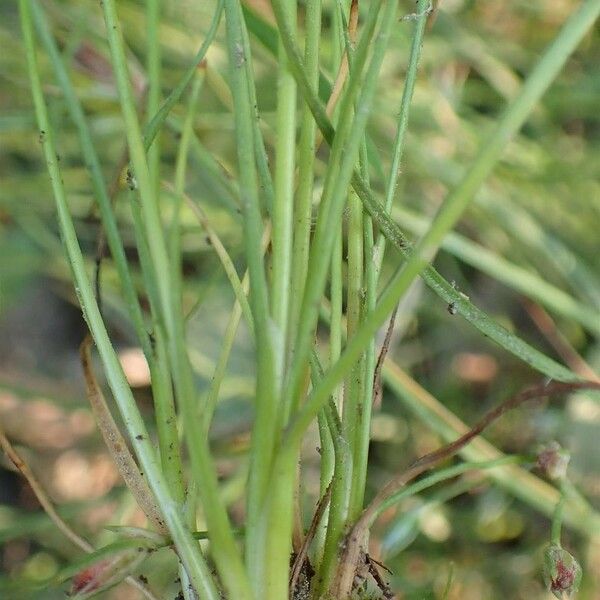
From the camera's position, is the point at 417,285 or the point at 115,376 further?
the point at 417,285

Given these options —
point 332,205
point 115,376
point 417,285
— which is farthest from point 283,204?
point 417,285

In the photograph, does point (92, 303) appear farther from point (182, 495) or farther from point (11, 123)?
point (11, 123)

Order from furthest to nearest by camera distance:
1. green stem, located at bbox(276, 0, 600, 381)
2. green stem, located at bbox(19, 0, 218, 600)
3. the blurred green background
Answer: the blurred green background < green stem, located at bbox(19, 0, 218, 600) < green stem, located at bbox(276, 0, 600, 381)

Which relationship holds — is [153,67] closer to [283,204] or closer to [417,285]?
[283,204]

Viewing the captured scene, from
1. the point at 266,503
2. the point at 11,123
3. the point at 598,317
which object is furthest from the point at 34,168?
the point at 266,503

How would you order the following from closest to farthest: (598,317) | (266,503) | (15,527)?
(266,503) < (15,527) < (598,317)

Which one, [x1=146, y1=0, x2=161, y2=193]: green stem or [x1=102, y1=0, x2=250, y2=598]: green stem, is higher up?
[x1=146, y1=0, x2=161, y2=193]: green stem

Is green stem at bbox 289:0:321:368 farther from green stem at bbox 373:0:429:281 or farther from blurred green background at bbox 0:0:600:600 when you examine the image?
blurred green background at bbox 0:0:600:600

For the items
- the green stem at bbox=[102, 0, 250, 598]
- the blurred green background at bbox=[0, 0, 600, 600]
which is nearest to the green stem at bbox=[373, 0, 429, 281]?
the green stem at bbox=[102, 0, 250, 598]
